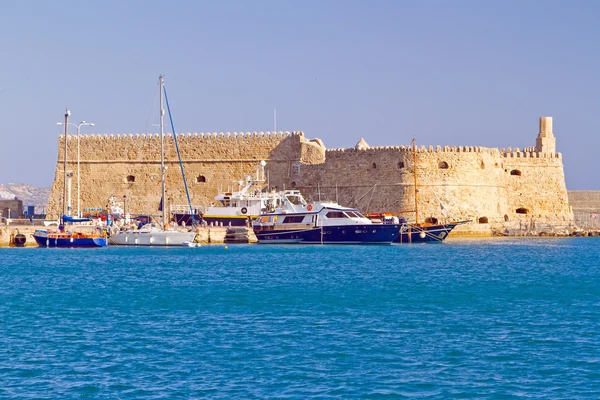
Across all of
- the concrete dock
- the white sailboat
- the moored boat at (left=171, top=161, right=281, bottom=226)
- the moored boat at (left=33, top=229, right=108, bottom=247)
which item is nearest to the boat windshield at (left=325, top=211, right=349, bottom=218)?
the moored boat at (left=171, top=161, right=281, bottom=226)

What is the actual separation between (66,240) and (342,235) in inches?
408

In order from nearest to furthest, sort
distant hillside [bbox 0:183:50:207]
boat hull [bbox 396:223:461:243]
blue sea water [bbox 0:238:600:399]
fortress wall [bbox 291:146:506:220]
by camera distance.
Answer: blue sea water [bbox 0:238:600:399] → boat hull [bbox 396:223:461:243] → fortress wall [bbox 291:146:506:220] → distant hillside [bbox 0:183:50:207]

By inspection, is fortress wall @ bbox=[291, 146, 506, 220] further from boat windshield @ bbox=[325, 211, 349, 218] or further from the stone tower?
boat windshield @ bbox=[325, 211, 349, 218]

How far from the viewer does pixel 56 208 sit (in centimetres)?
4600

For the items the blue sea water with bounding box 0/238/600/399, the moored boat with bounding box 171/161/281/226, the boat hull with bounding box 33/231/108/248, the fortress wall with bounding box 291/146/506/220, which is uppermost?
the fortress wall with bounding box 291/146/506/220

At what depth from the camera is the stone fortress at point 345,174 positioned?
41.6 m

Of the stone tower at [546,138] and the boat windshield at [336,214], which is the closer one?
the boat windshield at [336,214]

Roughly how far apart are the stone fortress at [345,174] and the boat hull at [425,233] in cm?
170

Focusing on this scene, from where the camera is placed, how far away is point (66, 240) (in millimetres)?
36906

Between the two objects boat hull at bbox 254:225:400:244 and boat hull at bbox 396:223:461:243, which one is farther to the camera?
boat hull at bbox 396:223:461:243

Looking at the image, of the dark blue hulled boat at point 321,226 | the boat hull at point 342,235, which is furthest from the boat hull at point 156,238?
the boat hull at point 342,235

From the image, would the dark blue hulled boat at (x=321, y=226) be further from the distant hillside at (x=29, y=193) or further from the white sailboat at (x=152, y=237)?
the distant hillside at (x=29, y=193)

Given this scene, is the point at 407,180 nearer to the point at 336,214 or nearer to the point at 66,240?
the point at 336,214

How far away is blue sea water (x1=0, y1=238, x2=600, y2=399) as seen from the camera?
13258mm
